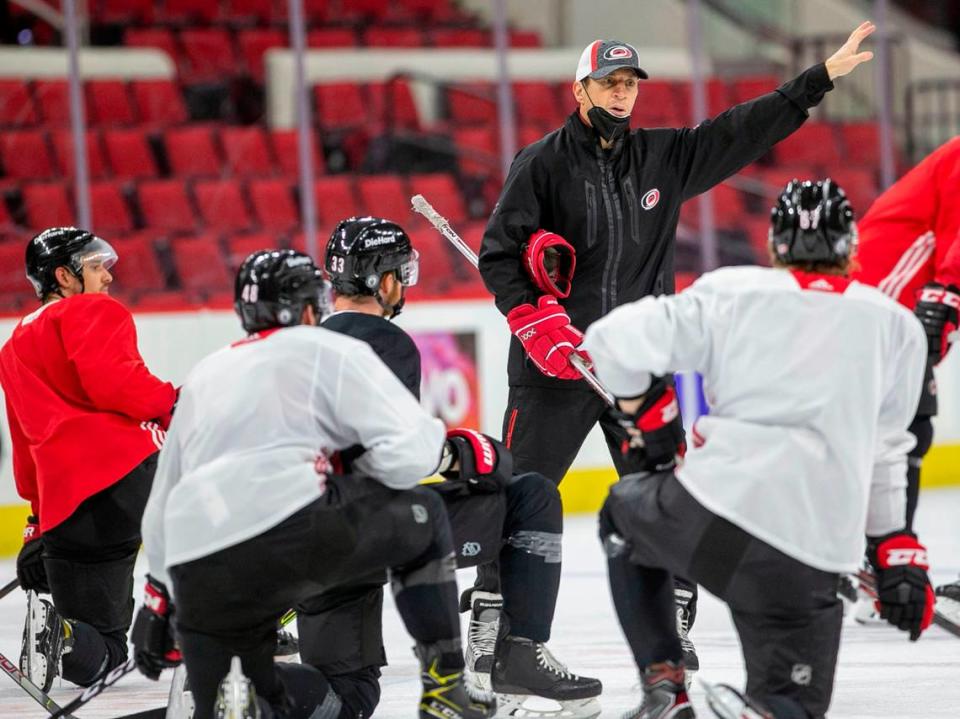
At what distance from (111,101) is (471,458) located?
543 cm

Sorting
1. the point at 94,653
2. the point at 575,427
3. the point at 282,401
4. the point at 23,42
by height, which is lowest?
the point at 94,653

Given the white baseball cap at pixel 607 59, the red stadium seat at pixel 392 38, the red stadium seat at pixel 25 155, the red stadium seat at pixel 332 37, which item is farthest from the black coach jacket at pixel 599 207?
the red stadium seat at pixel 392 38

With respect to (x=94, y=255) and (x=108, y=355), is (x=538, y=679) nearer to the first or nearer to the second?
(x=108, y=355)

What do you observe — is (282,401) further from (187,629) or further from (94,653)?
(94,653)

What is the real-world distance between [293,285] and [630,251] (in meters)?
1.22

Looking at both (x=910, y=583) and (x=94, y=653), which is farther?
(x=94, y=653)

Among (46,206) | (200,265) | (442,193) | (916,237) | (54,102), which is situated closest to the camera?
(916,237)

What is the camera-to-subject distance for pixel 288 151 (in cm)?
803

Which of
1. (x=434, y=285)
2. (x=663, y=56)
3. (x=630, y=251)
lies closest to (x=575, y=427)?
(x=630, y=251)

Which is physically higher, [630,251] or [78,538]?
[630,251]

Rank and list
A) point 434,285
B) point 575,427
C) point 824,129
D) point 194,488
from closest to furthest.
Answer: point 194,488, point 575,427, point 434,285, point 824,129

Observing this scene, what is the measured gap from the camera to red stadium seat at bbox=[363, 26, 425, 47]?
952cm

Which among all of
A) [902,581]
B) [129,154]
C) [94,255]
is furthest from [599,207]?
[129,154]

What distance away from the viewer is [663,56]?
966 cm
